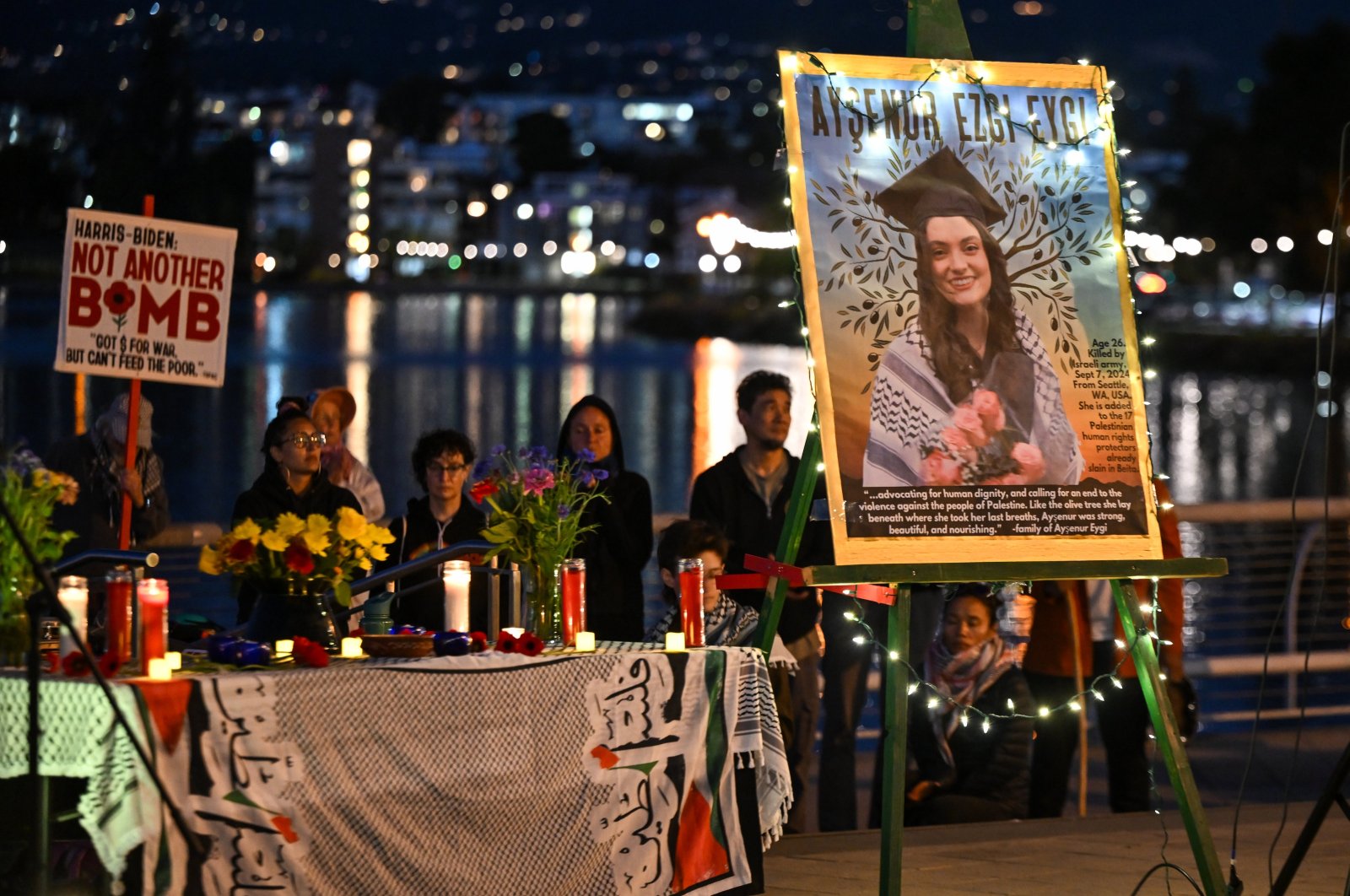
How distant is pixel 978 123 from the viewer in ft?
16.0

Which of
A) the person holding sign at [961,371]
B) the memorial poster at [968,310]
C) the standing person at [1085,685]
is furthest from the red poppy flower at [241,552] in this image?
the standing person at [1085,685]

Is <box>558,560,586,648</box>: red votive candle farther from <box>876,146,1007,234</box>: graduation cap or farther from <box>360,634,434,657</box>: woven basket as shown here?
<box>876,146,1007,234</box>: graduation cap

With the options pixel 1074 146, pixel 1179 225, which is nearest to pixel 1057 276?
pixel 1074 146

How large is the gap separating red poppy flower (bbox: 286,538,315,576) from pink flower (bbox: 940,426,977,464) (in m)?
1.60

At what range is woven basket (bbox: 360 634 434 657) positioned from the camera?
4.41 m

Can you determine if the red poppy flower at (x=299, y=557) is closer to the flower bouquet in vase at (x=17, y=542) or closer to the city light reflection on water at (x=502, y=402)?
the flower bouquet in vase at (x=17, y=542)

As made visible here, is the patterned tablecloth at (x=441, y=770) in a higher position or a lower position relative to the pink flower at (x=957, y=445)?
lower

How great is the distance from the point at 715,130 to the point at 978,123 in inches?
7742

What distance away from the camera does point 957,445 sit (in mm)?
4730

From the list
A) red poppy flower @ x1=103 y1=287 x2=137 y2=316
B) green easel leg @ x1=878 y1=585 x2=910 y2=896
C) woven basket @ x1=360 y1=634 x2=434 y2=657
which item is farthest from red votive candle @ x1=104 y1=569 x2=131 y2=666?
green easel leg @ x1=878 y1=585 x2=910 y2=896

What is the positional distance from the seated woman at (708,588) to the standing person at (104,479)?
1.96 m

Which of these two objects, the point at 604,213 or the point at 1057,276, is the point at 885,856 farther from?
the point at 604,213

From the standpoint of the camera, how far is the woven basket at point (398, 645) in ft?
14.5

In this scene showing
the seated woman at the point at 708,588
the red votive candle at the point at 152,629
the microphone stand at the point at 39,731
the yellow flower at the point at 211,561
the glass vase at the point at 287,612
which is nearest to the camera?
the microphone stand at the point at 39,731
